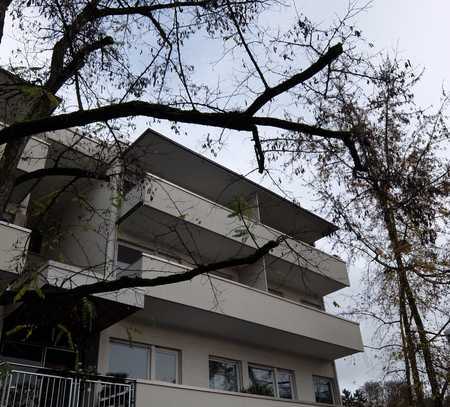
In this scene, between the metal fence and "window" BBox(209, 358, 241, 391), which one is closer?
the metal fence

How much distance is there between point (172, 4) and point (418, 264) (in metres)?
9.84

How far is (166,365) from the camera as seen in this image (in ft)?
41.2

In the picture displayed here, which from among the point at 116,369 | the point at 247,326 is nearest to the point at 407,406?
the point at 247,326

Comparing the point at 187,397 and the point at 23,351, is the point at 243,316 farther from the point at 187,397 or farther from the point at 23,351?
the point at 23,351

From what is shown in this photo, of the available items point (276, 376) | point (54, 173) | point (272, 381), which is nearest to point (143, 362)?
point (272, 381)

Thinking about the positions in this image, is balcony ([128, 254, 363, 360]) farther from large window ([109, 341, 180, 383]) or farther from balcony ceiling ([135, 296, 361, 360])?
large window ([109, 341, 180, 383])

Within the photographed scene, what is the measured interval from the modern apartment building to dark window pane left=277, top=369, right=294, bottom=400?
0.14 ft

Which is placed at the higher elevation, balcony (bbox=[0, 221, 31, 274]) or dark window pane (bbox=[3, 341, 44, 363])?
balcony (bbox=[0, 221, 31, 274])

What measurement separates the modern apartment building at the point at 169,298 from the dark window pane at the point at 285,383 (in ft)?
0.14

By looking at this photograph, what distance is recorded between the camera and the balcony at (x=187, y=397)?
10141 mm

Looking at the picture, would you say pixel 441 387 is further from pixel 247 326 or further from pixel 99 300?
pixel 99 300

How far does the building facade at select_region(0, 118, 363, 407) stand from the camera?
409 inches

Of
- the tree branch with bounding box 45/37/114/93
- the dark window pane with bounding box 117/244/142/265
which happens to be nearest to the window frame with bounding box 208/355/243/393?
the dark window pane with bounding box 117/244/142/265

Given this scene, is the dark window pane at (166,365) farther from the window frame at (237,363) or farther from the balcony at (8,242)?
the balcony at (8,242)
